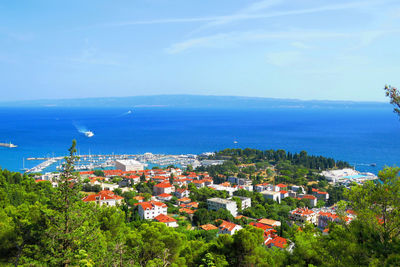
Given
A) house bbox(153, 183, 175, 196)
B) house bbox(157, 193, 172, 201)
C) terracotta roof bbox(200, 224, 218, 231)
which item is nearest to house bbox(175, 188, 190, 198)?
house bbox(153, 183, 175, 196)

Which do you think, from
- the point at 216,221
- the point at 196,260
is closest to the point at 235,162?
the point at 216,221

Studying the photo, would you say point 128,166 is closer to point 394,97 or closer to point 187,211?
point 187,211

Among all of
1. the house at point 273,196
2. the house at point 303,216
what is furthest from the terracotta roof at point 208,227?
the house at point 273,196

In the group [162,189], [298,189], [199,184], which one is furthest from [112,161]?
[298,189]

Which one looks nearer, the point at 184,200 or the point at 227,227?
the point at 227,227

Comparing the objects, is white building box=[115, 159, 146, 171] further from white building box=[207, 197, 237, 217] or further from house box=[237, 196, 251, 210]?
house box=[237, 196, 251, 210]

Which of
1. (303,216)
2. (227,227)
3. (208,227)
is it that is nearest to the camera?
(227,227)
